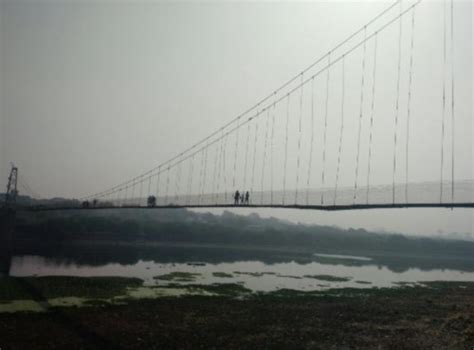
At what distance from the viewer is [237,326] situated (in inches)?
793

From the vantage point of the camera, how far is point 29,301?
23.6m

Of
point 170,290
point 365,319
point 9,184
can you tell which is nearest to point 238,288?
point 170,290

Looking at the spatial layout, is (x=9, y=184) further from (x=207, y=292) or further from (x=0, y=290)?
(x=207, y=292)

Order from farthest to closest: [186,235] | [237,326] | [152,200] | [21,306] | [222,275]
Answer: [186,235] → [222,275] → [152,200] → [21,306] → [237,326]

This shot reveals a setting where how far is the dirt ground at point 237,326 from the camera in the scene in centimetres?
1695

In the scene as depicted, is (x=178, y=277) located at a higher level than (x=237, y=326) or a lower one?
lower

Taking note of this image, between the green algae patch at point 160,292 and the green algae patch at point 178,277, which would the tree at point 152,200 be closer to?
the green algae patch at point 178,277

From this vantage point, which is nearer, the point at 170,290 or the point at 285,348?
the point at 285,348

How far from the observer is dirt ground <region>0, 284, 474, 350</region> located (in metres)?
17.0

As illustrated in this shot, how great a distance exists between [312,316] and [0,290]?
2099 cm

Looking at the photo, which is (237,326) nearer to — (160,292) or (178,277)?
(160,292)

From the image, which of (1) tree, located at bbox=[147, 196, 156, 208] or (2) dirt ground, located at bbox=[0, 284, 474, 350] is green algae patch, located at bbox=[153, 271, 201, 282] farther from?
(2) dirt ground, located at bbox=[0, 284, 474, 350]

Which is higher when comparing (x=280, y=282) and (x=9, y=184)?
(x=9, y=184)

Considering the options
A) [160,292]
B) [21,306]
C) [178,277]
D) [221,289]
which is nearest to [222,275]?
[178,277]
